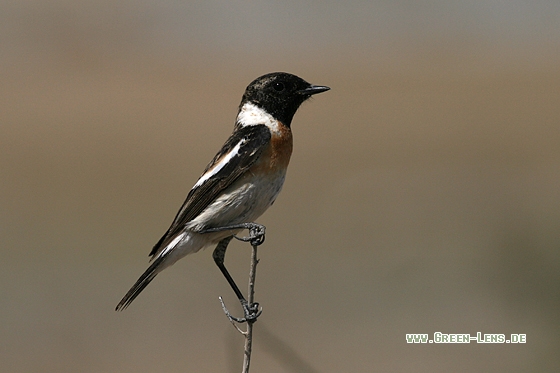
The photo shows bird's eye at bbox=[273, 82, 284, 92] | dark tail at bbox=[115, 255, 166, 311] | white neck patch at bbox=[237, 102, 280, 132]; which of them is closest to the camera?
dark tail at bbox=[115, 255, 166, 311]

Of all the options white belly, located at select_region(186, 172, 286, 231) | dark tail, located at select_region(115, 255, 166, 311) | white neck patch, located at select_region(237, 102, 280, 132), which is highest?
white neck patch, located at select_region(237, 102, 280, 132)

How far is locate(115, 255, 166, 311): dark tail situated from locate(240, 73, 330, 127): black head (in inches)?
49.1

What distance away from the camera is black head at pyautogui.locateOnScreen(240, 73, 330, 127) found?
17.2ft

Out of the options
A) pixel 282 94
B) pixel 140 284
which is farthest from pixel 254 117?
pixel 140 284

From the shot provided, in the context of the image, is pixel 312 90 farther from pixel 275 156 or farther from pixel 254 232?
pixel 254 232

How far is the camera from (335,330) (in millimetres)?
9398

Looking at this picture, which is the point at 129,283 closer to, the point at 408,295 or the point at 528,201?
the point at 408,295

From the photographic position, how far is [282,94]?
17.3 feet

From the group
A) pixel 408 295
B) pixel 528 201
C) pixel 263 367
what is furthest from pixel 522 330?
pixel 528 201

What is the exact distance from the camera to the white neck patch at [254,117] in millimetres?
5152

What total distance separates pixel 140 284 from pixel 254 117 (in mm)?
1381

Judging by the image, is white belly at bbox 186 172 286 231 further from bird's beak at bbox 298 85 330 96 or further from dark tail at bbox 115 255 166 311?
bird's beak at bbox 298 85 330 96

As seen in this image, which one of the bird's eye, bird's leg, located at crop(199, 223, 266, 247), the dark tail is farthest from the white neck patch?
the dark tail

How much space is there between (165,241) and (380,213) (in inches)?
278
